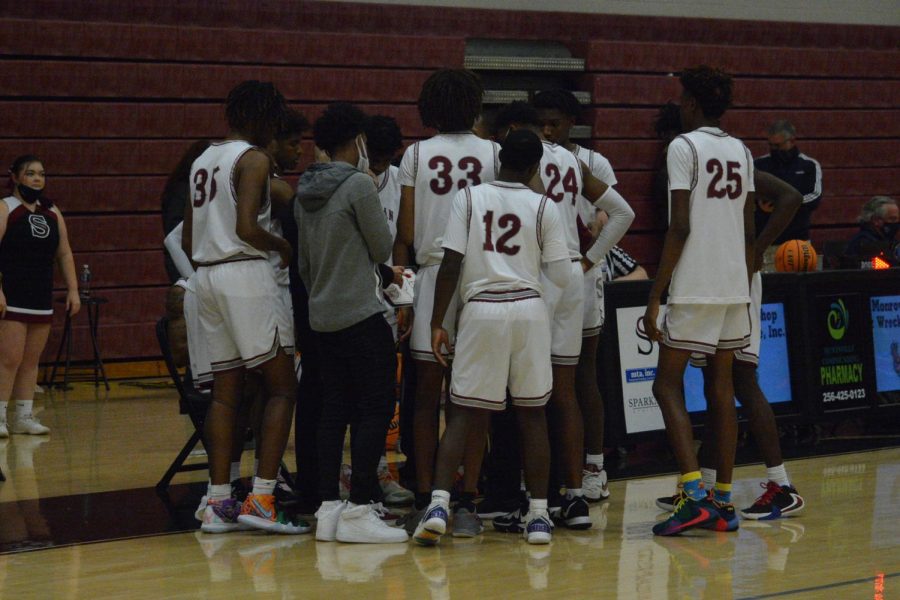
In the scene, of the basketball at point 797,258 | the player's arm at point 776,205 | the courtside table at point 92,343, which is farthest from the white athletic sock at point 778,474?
the courtside table at point 92,343

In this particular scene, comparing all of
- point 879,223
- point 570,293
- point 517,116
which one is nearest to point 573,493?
point 570,293

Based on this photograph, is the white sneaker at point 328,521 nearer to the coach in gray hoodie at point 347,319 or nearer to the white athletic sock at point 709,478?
the coach in gray hoodie at point 347,319

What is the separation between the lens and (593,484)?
5898mm

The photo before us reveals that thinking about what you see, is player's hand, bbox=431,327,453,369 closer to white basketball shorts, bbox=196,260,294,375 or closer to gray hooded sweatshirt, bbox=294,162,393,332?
gray hooded sweatshirt, bbox=294,162,393,332

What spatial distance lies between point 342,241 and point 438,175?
50 centimetres

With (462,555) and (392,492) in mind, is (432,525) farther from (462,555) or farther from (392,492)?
(392,492)

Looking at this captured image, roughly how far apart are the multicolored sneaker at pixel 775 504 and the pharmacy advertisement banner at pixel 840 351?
87.2 inches

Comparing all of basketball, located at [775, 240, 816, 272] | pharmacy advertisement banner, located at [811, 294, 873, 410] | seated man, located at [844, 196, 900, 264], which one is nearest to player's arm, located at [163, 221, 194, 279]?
pharmacy advertisement banner, located at [811, 294, 873, 410]

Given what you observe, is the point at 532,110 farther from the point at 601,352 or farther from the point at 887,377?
the point at 887,377

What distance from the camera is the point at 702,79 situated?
524cm

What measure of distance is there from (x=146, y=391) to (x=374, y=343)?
18.3 feet

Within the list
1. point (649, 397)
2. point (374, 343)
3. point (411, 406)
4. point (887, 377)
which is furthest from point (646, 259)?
point (374, 343)

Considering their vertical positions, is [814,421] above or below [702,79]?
below

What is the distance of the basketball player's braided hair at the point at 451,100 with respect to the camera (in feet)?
17.1
